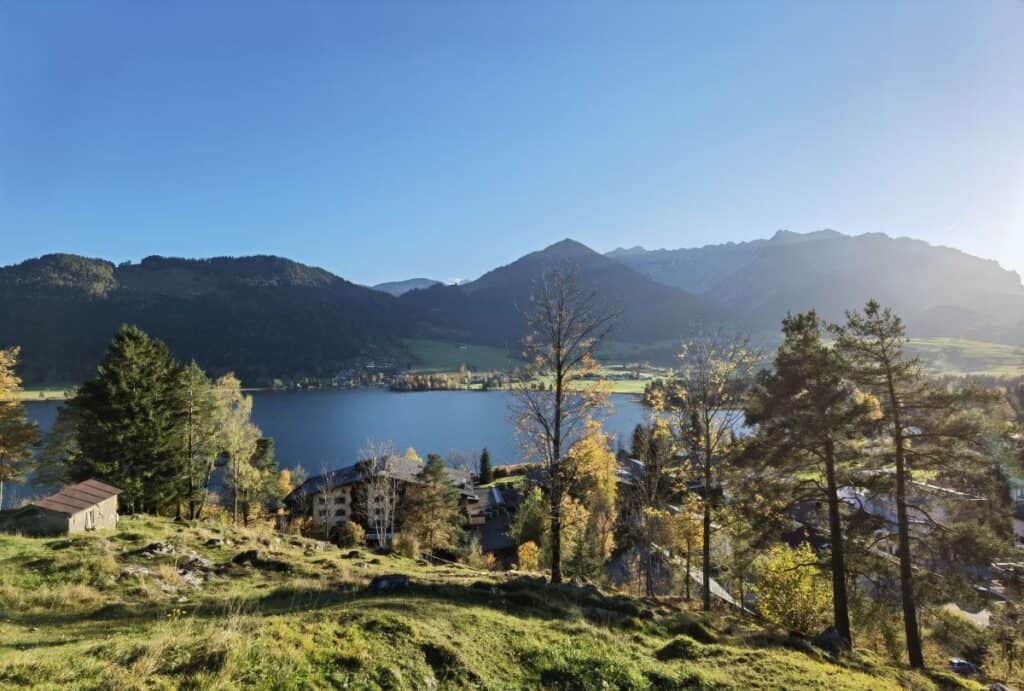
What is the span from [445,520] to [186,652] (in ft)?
125

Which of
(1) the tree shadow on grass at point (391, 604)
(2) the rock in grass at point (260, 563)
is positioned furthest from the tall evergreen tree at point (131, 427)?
(1) the tree shadow on grass at point (391, 604)

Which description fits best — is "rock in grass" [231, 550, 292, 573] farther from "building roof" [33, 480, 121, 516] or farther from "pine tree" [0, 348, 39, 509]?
"pine tree" [0, 348, 39, 509]

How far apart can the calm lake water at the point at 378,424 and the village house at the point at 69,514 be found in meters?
52.8

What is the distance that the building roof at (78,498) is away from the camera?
770 inches

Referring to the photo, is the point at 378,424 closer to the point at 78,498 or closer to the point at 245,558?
A: the point at 78,498

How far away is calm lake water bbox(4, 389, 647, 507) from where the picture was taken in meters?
92.1

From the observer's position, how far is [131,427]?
2803cm

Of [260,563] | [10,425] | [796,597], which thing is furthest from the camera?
[10,425]

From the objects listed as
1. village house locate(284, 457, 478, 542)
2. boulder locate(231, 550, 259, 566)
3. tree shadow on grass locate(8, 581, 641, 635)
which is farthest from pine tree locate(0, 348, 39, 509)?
tree shadow on grass locate(8, 581, 641, 635)

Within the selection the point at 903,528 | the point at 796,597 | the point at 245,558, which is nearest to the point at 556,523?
the point at 245,558

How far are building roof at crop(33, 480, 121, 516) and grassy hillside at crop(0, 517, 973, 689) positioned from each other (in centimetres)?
323

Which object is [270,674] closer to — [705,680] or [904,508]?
[705,680]

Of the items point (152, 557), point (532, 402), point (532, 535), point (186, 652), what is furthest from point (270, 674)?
point (532, 535)

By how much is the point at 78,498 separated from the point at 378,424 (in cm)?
10343
